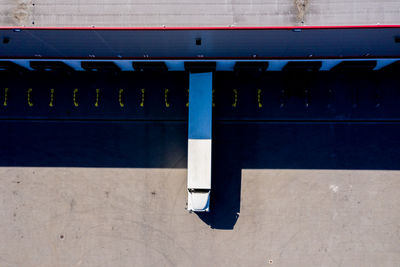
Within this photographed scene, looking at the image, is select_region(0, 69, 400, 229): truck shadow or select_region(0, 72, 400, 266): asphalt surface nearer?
select_region(0, 72, 400, 266): asphalt surface

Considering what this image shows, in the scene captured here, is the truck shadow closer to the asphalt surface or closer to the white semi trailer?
the asphalt surface

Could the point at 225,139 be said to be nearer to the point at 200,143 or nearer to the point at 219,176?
the point at 200,143

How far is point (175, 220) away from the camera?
19672 mm

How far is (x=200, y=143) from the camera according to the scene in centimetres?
1836

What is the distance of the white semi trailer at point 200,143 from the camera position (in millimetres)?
18250

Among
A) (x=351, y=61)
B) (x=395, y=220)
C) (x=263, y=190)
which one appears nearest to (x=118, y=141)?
(x=263, y=190)

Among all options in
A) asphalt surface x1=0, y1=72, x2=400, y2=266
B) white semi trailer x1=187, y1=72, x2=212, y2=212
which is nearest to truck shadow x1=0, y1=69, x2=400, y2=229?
asphalt surface x1=0, y1=72, x2=400, y2=266

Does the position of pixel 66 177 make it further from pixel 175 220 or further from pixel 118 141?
pixel 175 220

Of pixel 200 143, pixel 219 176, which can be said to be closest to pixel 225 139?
pixel 200 143

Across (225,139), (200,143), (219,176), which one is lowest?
(219,176)

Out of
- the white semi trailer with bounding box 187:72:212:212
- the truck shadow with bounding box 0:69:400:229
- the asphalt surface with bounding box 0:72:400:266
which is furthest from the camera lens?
the truck shadow with bounding box 0:69:400:229

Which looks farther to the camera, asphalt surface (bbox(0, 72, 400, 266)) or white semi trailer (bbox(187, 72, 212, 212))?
asphalt surface (bbox(0, 72, 400, 266))

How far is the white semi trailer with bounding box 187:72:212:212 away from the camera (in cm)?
1825

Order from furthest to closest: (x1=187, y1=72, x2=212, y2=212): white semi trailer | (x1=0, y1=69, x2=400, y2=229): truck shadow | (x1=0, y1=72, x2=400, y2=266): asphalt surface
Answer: (x1=0, y1=69, x2=400, y2=229): truck shadow
(x1=0, y1=72, x2=400, y2=266): asphalt surface
(x1=187, y1=72, x2=212, y2=212): white semi trailer
